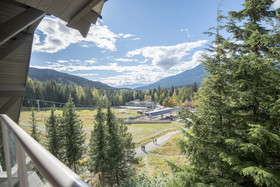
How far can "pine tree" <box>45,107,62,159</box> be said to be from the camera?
43.3 feet

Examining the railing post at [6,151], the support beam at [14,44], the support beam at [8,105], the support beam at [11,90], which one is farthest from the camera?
the support beam at [8,105]

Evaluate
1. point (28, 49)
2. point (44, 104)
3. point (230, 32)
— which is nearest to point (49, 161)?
point (28, 49)

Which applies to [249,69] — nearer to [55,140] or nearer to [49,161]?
[49,161]

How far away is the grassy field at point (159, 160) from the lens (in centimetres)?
1638

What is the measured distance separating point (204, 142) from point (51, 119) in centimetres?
1396

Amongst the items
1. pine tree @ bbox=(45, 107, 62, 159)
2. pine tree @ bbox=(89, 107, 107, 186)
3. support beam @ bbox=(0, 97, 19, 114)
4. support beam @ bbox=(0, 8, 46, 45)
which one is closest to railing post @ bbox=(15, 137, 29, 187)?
support beam @ bbox=(0, 8, 46, 45)

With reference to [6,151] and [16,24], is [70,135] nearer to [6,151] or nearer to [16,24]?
[16,24]

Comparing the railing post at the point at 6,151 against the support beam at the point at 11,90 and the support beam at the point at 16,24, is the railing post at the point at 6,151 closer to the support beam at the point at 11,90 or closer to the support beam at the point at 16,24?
the support beam at the point at 16,24

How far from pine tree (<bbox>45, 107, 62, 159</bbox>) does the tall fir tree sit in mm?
12038

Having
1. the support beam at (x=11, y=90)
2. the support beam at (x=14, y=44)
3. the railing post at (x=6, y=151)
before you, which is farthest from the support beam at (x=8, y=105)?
the railing post at (x=6, y=151)

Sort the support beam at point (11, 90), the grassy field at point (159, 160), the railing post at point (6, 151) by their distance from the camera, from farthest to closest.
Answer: the grassy field at point (159, 160), the support beam at point (11, 90), the railing post at point (6, 151)

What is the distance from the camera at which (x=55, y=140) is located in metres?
13.4

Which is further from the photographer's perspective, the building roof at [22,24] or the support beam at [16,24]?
the support beam at [16,24]

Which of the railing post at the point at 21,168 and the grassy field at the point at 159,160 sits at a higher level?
the railing post at the point at 21,168
